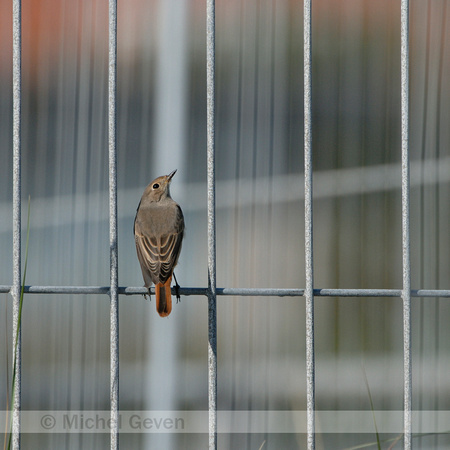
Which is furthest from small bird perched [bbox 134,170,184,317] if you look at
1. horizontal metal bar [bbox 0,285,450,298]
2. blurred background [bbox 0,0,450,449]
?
blurred background [bbox 0,0,450,449]

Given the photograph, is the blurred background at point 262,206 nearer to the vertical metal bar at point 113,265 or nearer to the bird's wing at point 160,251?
the bird's wing at point 160,251

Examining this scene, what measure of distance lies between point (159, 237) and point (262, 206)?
955 millimetres

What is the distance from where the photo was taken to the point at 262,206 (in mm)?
4746

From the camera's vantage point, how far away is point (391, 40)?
15.5 feet

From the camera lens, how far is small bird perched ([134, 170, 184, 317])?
3.49 meters

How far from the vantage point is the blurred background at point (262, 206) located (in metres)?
4.37

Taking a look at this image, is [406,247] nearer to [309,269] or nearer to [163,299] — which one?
[309,269]

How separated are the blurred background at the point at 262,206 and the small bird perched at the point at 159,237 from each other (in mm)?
556

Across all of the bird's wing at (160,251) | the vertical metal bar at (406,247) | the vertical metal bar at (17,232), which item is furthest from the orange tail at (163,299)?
the vertical metal bar at (406,247)

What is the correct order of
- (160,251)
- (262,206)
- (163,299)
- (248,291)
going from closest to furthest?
1. (248,291)
2. (163,299)
3. (160,251)
4. (262,206)

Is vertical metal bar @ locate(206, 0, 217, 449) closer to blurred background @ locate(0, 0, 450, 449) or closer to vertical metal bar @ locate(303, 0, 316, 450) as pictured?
vertical metal bar @ locate(303, 0, 316, 450)

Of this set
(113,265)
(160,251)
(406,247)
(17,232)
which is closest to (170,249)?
(160,251)

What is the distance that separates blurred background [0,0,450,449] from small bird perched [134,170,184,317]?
56cm

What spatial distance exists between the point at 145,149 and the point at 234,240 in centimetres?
111
